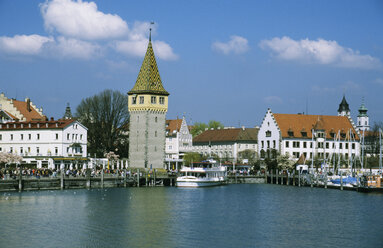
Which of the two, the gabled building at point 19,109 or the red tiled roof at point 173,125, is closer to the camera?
the gabled building at point 19,109

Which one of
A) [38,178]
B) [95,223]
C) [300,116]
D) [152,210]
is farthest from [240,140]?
[95,223]

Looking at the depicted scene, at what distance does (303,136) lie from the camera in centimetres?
12256

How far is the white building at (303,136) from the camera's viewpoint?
122 meters

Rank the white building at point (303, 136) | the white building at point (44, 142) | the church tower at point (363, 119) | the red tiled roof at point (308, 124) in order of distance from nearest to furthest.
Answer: the white building at point (44, 142), the white building at point (303, 136), the red tiled roof at point (308, 124), the church tower at point (363, 119)

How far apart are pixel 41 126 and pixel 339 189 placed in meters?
46.0

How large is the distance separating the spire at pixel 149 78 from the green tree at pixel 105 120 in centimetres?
756

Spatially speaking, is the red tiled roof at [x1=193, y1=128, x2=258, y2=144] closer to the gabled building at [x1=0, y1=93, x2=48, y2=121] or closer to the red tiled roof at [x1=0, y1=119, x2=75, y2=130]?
the gabled building at [x1=0, y1=93, x2=48, y2=121]

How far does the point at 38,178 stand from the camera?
7144 cm

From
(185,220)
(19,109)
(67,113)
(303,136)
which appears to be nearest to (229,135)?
(303,136)

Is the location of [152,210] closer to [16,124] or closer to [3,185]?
[3,185]

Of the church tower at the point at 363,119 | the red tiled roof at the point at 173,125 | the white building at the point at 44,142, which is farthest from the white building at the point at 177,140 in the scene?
the church tower at the point at 363,119

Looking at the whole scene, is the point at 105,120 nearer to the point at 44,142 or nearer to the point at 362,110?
the point at 44,142

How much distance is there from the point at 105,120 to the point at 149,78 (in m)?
12.2

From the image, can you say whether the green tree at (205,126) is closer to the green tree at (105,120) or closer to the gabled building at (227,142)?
the gabled building at (227,142)
